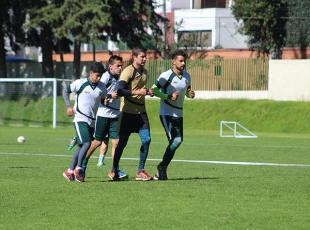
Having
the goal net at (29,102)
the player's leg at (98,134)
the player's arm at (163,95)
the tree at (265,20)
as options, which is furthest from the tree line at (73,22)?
the player's arm at (163,95)

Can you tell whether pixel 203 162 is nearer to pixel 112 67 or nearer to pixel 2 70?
pixel 112 67

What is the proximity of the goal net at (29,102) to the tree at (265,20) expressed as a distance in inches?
599

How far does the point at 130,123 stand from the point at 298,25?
38.2 meters

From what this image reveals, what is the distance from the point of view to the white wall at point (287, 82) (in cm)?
3988

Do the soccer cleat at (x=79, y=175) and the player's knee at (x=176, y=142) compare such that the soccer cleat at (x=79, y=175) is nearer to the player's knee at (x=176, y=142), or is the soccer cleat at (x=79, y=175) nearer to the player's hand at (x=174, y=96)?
the player's knee at (x=176, y=142)

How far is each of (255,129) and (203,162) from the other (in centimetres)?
2125

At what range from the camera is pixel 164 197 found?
10539mm

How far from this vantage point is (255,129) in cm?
3872

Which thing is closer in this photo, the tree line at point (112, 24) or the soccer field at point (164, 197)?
the soccer field at point (164, 197)

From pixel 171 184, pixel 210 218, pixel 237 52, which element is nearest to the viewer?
pixel 210 218

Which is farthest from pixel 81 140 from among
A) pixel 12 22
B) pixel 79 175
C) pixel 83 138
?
pixel 12 22

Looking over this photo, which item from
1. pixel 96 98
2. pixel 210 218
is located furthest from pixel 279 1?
pixel 210 218

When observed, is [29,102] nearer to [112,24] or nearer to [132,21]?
[112,24]

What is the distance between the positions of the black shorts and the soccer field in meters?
0.87
